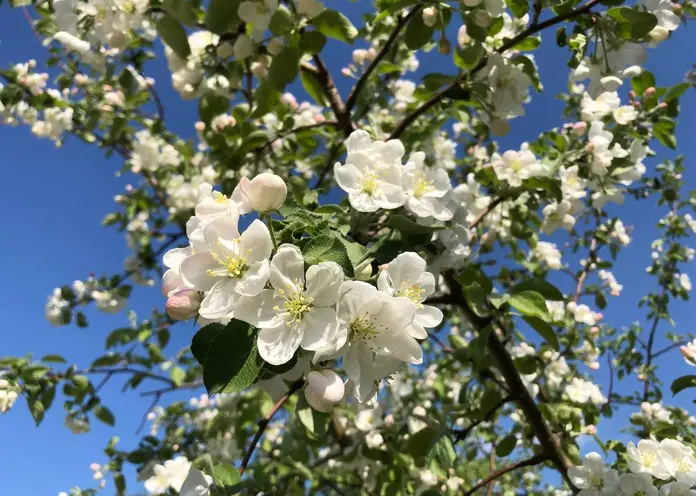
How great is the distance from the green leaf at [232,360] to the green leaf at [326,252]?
16 cm

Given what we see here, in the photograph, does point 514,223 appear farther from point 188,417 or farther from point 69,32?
point 188,417

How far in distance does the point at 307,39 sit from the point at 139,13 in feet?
1.98

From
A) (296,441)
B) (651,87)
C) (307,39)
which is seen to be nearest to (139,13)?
(307,39)

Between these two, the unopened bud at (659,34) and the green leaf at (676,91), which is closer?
the unopened bud at (659,34)

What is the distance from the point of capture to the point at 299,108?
116 inches

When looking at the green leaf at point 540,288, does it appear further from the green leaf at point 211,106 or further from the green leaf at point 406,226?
the green leaf at point 211,106

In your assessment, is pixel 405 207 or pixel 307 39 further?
pixel 307 39

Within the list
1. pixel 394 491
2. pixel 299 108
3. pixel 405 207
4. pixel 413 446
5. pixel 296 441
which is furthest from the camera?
pixel 299 108

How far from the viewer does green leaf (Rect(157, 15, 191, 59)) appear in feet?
5.24

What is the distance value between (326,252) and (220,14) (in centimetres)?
100

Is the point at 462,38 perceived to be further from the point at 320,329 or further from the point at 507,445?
the point at 507,445

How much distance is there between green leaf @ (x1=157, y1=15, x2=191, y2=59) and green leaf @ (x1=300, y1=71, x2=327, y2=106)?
1.74ft

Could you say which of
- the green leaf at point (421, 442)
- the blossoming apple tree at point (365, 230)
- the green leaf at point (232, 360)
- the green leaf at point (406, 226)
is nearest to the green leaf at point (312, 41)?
the blossoming apple tree at point (365, 230)

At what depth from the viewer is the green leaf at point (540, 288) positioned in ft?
5.03
